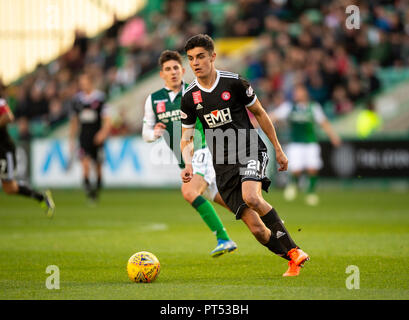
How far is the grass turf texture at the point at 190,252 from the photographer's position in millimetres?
6520

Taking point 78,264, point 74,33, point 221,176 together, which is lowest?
point 78,264

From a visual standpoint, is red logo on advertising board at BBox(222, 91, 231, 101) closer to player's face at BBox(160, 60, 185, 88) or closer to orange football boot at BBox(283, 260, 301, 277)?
orange football boot at BBox(283, 260, 301, 277)

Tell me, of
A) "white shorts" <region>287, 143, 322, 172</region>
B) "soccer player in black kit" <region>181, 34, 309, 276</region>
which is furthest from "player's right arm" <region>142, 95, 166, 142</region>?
"white shorts" <region>287, 143, 322, 172</region>

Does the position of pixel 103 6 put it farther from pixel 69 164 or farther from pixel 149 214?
pixel 149 214

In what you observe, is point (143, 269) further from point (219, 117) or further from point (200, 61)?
point (200, 61)

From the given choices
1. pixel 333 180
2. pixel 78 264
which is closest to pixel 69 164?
pixel 333 180

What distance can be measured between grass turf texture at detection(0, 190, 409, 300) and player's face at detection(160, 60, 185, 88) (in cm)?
204

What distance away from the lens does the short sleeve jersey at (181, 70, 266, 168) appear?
7.39m

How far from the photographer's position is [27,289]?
263 inches

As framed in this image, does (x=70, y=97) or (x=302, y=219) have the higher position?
(x=70, y=97)

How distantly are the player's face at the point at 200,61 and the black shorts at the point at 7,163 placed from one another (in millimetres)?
6537

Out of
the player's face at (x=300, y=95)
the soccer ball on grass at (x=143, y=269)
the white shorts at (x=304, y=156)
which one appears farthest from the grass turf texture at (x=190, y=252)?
the player's face at (x=300, y=95)

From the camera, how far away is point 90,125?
18234 mm
